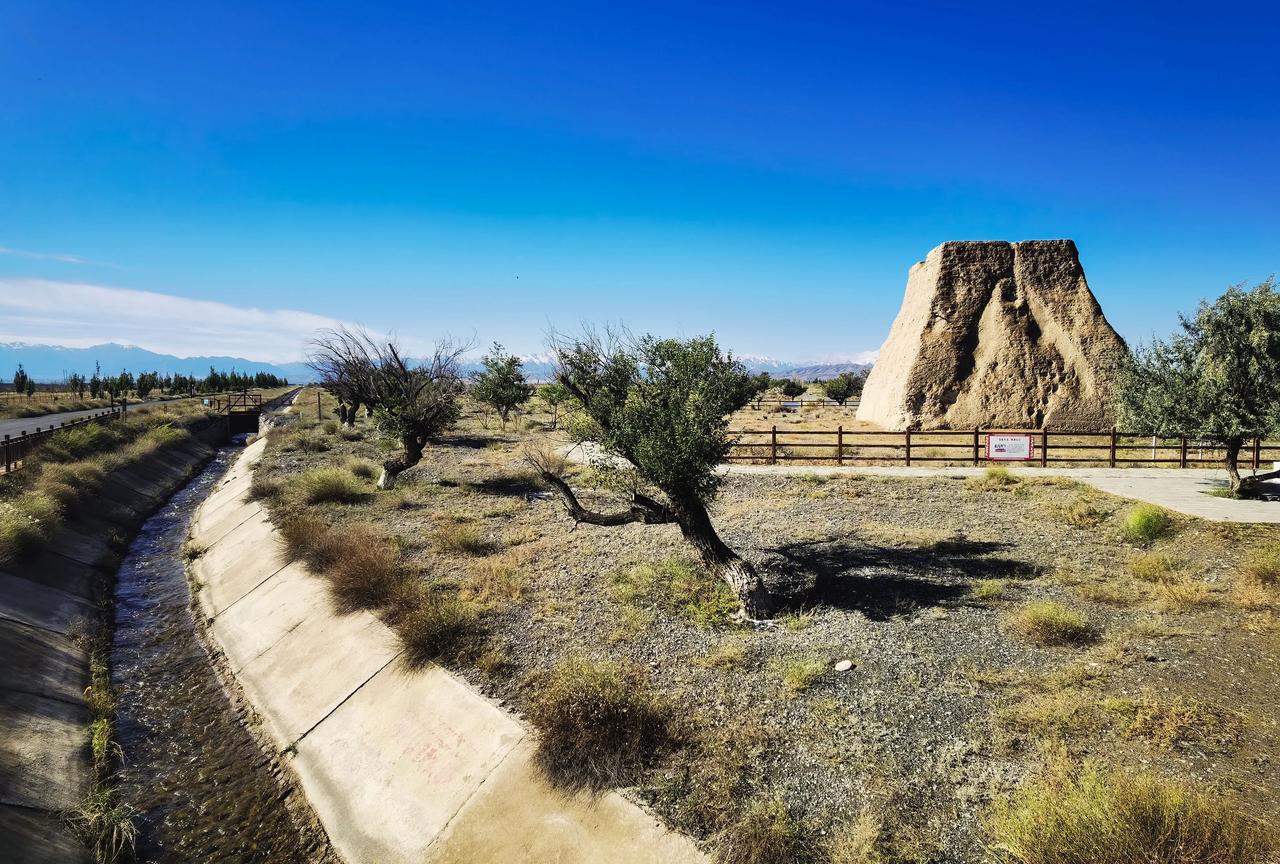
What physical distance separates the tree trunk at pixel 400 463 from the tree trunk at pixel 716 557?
15.9 m

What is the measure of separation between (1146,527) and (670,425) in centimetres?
1172

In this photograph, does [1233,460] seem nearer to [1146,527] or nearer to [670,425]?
[1146,527]

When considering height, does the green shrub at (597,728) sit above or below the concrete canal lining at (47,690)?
above

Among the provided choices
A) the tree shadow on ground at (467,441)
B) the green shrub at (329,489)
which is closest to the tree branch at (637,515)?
the green shrub at (329,489)

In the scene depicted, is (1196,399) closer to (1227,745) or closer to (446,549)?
(1227,745)

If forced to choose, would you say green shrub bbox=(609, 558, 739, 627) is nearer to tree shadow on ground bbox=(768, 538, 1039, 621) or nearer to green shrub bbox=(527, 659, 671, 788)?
tree shadow on ground bbox=(768, 538, 1039, 621)

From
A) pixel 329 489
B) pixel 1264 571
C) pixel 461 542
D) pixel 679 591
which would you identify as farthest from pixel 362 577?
pixel 1264 571

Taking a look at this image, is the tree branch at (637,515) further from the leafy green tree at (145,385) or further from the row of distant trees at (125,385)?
the leafy green tree at (145,385)

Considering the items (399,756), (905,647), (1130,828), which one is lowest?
(399,756)

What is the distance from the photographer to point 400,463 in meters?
25.4

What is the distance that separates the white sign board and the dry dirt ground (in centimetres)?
669

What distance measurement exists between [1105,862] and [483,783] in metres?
6.63

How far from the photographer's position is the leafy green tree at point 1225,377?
17.7 meters

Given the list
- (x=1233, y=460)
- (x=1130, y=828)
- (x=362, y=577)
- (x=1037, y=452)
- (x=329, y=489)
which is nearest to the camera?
(x=1130, y=828)
